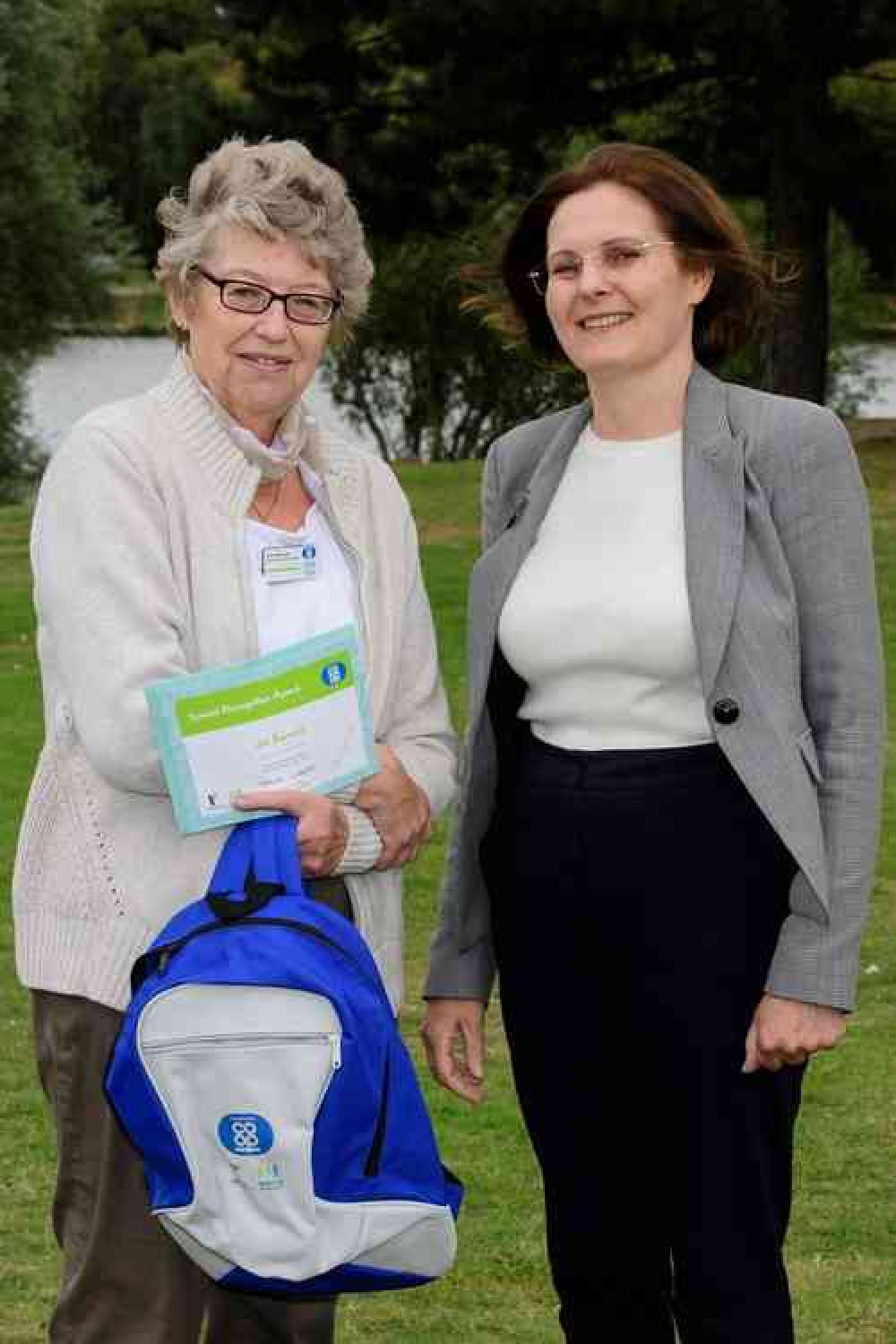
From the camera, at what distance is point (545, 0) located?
17.0 metres

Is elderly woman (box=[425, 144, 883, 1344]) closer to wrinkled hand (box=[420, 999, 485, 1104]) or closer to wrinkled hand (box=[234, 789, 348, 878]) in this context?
wrinkled hand (box=[420, 999, 485, 1104])

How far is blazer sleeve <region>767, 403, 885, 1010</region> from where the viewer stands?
3270 mm

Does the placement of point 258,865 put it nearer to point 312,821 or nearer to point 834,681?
point 312,821

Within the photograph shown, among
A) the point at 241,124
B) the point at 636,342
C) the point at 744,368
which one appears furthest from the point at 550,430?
the point at 744,368

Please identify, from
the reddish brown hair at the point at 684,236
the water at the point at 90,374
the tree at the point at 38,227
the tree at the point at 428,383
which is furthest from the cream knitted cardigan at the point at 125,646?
the water at the point at 90,374

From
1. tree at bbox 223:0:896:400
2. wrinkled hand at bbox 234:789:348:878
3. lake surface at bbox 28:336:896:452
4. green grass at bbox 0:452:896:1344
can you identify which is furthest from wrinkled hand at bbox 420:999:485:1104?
lake surface at bbox 28:336:896:452

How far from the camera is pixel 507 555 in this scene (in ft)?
11.5

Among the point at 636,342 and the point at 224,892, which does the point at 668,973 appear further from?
the point at 636,342

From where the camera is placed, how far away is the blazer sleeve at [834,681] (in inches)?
129

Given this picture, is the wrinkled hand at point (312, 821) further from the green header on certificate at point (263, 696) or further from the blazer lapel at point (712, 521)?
the blazer lapel at point (712, 521)

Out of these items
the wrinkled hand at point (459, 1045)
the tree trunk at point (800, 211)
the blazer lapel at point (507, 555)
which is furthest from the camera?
the tree trunk at point (800, 211)

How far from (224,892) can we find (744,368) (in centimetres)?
2434

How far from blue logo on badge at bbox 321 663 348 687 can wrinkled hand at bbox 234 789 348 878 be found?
161 millimetres

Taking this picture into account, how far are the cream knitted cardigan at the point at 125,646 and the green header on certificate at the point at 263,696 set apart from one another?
0.25 feet
